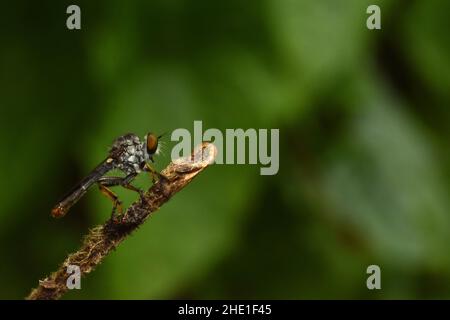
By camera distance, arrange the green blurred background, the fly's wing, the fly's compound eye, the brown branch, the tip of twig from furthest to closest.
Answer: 1. the green blurred background
2. the fly's compound eye
3. the fly's wing
4. the tip of twig
5. the brown branch

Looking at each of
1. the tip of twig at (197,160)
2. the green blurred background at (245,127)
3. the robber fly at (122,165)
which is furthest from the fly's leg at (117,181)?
the green blurred background at (245,127)

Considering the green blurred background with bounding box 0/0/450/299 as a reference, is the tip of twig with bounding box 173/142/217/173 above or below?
below

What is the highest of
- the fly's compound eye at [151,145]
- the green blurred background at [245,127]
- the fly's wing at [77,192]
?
the green blurred background at [245,127]

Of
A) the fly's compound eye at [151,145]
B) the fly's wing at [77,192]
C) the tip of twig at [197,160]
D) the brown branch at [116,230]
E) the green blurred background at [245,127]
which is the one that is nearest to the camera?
the brown branch at [116,230]

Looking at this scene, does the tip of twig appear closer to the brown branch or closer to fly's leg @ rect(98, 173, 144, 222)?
the brown branch

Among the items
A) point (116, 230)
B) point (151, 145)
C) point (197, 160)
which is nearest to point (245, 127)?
point (151, 145)

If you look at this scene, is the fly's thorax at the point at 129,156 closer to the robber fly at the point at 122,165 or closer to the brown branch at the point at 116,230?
the robber fly at the point at 122,165

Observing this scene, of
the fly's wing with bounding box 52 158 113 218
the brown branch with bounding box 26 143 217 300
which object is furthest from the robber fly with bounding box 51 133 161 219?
the brown branch with bounding box 26 143 217 300

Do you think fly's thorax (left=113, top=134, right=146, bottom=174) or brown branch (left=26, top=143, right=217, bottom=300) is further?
fly's thorax (left=113, top=134, right=146, bottom=174)
